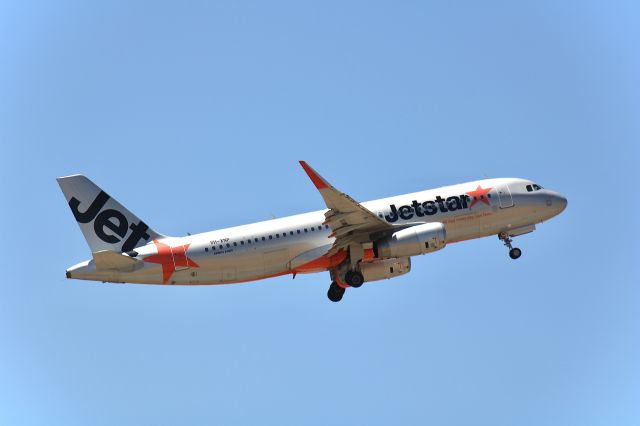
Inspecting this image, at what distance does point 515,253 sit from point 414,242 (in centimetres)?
923

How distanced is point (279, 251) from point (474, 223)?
1249cm

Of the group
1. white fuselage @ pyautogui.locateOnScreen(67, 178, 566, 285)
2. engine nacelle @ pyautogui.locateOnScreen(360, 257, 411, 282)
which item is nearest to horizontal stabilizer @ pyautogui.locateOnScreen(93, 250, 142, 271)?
white fuselage @ pyautogui.locateOnScreen(67, 178, 566, 285)

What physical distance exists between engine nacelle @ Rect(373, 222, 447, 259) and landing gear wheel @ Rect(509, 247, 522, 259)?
7.41m

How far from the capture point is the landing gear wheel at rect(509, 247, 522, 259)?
69.2m

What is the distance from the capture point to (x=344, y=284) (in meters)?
67.8

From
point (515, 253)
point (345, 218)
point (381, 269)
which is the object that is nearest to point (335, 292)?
point (381, 269)

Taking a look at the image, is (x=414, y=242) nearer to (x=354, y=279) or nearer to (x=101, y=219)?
(x=354, y=279)

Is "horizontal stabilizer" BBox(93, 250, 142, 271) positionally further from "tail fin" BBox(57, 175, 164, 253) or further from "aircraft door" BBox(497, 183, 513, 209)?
"aircraft door" BBox(497, 183, 513, 209)

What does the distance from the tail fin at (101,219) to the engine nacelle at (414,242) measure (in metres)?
13.6

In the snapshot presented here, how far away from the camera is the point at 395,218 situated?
6575cm

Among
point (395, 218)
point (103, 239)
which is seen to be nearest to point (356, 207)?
point (395, 218)

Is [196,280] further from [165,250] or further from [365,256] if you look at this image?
[365,256]

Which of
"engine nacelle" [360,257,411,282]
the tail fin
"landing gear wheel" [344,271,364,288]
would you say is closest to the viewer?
the tail fin

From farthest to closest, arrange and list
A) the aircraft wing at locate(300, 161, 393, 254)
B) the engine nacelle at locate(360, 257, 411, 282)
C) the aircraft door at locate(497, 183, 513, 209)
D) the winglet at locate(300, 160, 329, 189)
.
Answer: the aircraft door at locate(497, 183, 513, 209) → the engine nacelle at locate(360, 257, 411, 282) → the aircraft wing at locate(300, 161, 393, 254) → the winglet at locate(300, 160, 329, 189)
